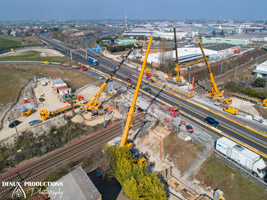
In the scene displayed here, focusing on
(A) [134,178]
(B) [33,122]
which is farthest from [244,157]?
(B) [33,122]

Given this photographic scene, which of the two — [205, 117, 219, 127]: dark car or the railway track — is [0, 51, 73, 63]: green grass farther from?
[205, 117, 219, 127]: dark car

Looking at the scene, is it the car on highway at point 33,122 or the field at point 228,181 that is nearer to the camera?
the field at point 228,181

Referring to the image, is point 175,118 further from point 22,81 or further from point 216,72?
point 22,81

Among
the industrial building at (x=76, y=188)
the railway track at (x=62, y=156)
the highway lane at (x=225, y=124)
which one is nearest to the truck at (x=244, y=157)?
the highway lane at (x=225, y=124)

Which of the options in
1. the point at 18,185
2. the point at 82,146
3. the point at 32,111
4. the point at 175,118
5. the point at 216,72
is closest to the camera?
the point at 18,185

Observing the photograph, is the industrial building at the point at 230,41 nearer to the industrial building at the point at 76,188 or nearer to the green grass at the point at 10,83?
the green grass at the point at 10,83

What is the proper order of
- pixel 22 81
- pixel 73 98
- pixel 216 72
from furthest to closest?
pixel 216 72
pixel 22 81
pixel 73 98

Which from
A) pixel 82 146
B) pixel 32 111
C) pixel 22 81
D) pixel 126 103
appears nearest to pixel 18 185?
pixel 82 146
